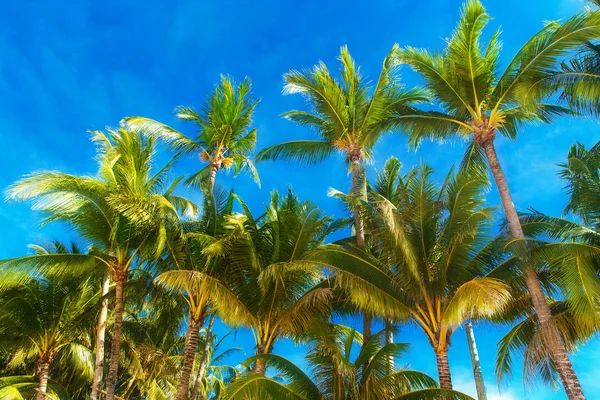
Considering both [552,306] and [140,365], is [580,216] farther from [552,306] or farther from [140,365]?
[140,365]

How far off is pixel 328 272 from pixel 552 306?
601cm

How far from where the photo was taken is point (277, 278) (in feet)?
34.3

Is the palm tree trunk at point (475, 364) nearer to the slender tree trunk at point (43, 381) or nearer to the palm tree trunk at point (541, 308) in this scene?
the palm tree trunk at point (541, 308)

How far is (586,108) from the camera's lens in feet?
36.3

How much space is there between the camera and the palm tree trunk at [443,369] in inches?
364

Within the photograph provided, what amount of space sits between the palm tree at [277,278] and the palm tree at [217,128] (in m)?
4.17

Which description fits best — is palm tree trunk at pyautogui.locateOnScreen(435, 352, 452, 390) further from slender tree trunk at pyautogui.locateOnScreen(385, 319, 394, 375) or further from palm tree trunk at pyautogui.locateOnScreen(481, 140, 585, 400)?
palm tree trunk at pyautogui.locateOnScreen(481, 140, 585, 400)

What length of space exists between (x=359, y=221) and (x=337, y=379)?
5.26 metres

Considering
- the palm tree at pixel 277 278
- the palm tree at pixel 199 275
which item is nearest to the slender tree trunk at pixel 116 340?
the palm tree at pixel 199 275

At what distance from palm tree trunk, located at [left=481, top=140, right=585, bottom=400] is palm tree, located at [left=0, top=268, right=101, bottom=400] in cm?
1176

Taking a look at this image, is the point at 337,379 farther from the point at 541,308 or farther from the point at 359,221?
the point at 359,221

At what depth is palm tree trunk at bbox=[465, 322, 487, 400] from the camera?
12448mm

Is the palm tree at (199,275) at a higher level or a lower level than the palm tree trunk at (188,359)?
higher

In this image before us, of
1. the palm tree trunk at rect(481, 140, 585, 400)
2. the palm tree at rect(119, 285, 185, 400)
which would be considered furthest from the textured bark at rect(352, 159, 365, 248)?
the palm tree at rect(119, 285, 185, 400)
